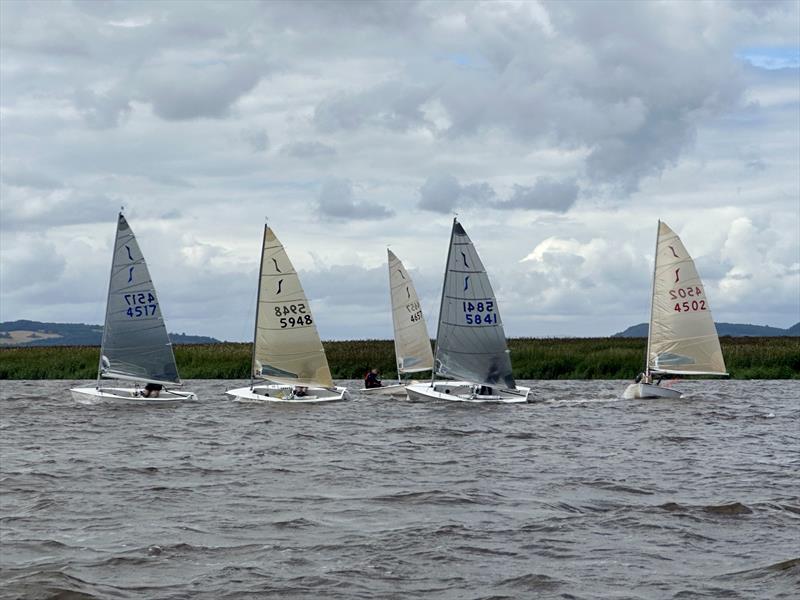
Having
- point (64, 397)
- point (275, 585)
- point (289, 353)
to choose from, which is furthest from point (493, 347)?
point (275, 585)

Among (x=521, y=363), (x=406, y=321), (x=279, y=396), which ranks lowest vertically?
(x=279, y=396)

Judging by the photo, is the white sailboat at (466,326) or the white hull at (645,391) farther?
the white hull at (645,391)

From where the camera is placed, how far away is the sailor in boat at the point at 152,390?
42.6m

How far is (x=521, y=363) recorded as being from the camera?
A: 2399 inches

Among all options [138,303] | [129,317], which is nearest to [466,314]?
[138,303]

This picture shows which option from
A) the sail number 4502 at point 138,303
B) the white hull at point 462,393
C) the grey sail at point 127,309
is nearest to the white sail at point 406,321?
the white hull at point 462,393

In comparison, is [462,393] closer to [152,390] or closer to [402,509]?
[152,390]

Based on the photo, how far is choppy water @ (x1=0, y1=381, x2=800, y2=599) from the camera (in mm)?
13859

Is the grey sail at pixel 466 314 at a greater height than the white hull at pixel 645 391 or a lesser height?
greater

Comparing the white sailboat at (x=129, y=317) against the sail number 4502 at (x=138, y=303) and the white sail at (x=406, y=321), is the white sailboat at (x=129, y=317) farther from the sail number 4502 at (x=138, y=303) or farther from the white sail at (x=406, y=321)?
the white sail at (x=406, y=321)

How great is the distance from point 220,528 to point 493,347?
2584 centimetres

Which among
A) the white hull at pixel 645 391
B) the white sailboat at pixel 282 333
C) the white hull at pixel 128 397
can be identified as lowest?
the white hull at pixel 128 397

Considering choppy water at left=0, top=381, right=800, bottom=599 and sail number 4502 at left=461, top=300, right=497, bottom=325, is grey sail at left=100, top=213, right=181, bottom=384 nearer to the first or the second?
choppy water at left=0, top=381, right=800, bottom=599

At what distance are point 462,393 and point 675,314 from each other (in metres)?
9.92
